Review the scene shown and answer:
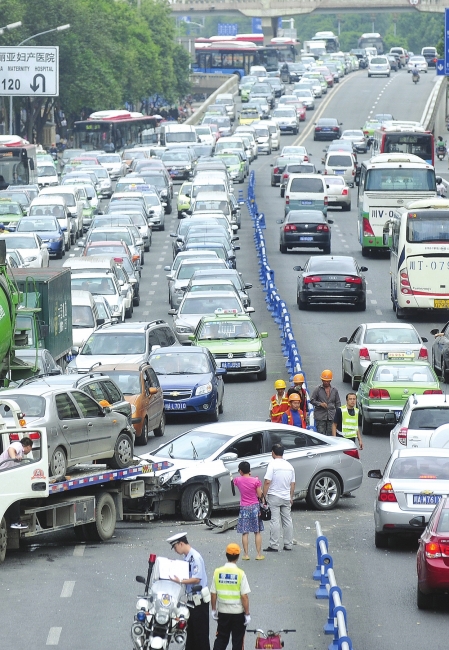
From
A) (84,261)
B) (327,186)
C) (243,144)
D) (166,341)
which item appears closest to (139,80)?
(243,144)

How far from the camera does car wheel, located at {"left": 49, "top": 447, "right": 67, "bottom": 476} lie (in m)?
18.5

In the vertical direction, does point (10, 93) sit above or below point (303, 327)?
above

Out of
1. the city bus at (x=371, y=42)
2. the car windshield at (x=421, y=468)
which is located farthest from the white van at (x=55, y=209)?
the city bus at (x=371, y=42)

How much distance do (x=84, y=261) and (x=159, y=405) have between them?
14343 millimetres

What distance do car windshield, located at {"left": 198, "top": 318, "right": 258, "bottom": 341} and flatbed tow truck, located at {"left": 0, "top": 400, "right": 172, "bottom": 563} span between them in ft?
42.3

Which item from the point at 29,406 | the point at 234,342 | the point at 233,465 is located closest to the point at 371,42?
the point at 234,342

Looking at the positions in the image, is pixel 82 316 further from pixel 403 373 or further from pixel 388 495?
pixel 388 495

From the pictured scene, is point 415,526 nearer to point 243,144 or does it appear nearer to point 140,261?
point 140,261

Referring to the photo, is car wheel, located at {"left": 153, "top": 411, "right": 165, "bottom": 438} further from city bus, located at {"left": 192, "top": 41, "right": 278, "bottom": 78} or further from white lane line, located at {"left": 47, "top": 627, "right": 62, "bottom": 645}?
city bus, located at {"left": 192, "top": 41, "right": 278, "bottom": 78}

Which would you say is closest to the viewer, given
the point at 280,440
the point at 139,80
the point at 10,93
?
the point at 280,440

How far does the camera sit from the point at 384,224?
4878 cm

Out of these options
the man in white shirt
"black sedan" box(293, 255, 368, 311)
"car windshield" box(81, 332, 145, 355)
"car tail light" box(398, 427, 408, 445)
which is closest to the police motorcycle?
the man in white shirt

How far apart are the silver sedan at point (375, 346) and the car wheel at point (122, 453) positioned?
956 centimetres

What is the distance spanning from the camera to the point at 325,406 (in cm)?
2378
